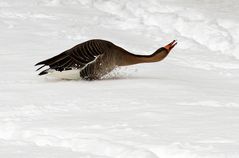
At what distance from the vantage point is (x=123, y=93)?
6207 millimetres

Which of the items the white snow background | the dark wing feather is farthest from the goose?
the white snow background

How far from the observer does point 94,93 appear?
614cm

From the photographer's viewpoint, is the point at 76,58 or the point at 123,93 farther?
the point at 76,58

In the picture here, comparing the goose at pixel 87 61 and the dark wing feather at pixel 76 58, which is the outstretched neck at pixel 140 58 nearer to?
the goose at pixel 87 61

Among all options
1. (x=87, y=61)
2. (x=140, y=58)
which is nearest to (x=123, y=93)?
(x=87, y=61)

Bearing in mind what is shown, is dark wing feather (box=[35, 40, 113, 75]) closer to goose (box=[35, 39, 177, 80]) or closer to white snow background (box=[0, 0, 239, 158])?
goose (box=[35, 39, 177, 80])

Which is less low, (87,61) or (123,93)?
(87,61)

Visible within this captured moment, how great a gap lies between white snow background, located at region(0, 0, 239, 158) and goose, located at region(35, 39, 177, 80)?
0.34 feet

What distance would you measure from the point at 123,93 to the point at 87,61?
677mm

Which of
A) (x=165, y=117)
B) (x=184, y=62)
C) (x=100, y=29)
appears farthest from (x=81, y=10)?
(x=165, y=117)

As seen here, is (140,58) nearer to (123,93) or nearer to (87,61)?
(87,61)

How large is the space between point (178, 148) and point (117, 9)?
10098 millimetres

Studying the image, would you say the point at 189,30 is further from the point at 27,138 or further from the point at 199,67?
the point at 27,138

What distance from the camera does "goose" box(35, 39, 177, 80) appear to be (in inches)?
262
